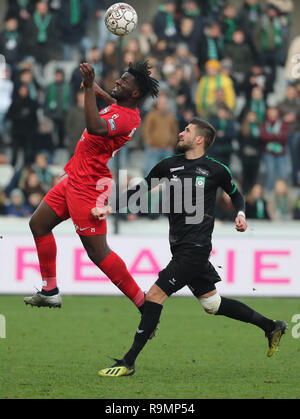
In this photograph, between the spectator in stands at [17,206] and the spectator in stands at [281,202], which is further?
the spectator in stands at [281,202]

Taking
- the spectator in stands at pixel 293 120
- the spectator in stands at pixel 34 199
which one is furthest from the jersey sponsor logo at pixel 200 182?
the spectator in stands at pixel 293 120

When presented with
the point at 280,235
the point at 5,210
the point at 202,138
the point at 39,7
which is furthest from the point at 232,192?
the point at 39,7

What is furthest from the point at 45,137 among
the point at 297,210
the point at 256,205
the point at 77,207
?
the point at 77,207

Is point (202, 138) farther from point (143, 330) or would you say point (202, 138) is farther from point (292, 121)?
point (292, 121)

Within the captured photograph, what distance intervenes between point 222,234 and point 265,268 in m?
0.90

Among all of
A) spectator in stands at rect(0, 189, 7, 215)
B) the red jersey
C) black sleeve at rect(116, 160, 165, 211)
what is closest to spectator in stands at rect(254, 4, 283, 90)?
spectator in stands at rect(0, 189, 7, 215)

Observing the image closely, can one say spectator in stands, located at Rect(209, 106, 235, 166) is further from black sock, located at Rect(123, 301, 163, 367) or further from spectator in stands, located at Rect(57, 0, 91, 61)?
black sock, located at Rect(123, 301, 163, 367)

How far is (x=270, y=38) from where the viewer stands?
15.6 m

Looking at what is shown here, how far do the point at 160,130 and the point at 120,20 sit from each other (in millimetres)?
6163

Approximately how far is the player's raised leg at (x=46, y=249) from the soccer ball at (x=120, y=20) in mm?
1602

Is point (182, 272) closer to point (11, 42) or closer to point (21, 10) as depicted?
point (11, 42)

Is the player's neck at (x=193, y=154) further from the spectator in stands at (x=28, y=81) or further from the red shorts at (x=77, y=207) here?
the spectator in stands at (x=28, y=81)

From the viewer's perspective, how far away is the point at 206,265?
22.6ft

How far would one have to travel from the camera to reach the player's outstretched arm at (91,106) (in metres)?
6.63
